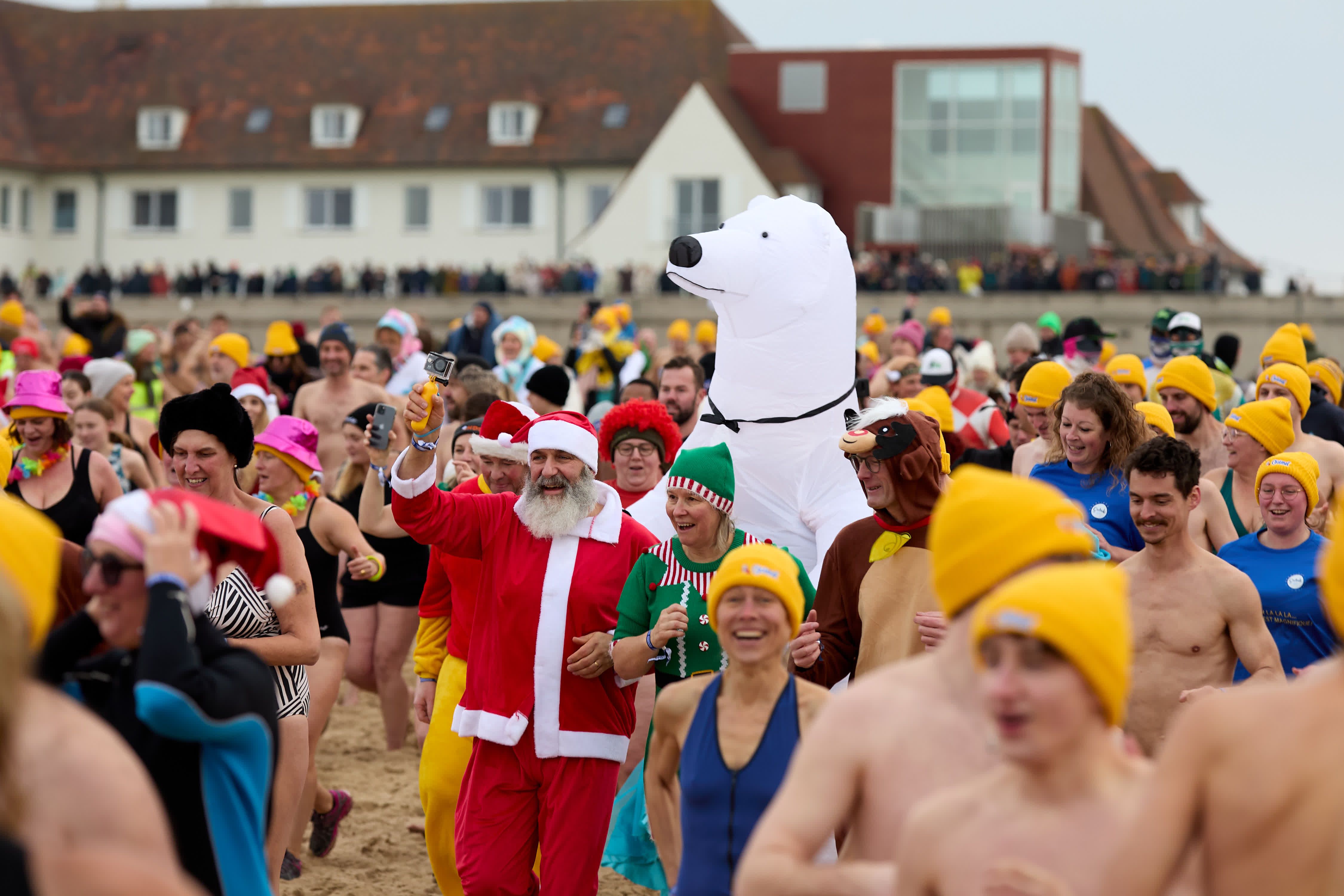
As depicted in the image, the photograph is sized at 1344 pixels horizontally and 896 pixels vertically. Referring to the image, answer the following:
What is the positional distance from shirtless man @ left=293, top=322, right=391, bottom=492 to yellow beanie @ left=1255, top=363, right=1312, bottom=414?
544 centimetres

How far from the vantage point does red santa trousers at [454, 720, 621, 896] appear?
17.7 ft

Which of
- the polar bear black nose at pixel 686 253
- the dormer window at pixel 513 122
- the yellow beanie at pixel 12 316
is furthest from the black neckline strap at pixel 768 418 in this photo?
the dormer window at pixel 513 122

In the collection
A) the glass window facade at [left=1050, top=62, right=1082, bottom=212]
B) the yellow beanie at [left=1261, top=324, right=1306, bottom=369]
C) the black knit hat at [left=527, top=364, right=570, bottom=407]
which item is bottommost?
the black knit hat at [left=527, top=364, right=570, bottom=407]

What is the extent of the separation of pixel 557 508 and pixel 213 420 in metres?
1.19

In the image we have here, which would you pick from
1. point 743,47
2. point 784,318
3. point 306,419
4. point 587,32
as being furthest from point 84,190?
point 784,318

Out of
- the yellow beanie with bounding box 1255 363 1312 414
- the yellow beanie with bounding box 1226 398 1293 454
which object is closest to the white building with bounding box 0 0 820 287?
the yellow beanie with bounding box 1255 363 1312 414

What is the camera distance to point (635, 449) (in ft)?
23.1

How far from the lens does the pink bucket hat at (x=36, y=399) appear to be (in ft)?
23.9

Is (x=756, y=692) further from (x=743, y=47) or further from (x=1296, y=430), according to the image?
(x=743, y=47)

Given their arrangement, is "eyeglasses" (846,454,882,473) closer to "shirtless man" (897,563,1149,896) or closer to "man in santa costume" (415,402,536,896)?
"man in santa costume" (415,402,536,896)

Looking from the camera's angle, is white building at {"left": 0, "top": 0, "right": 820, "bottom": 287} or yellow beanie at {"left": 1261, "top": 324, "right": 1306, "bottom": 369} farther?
white building at {"left": 0, "top": 0, "right": 820, "bottom": 287}

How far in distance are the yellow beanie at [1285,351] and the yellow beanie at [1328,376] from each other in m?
0.06

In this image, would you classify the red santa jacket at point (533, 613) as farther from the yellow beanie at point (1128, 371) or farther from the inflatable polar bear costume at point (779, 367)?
the yellow beanie at point (1128, 371)

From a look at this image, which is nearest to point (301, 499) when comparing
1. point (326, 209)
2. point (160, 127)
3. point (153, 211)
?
point (326, 209)
